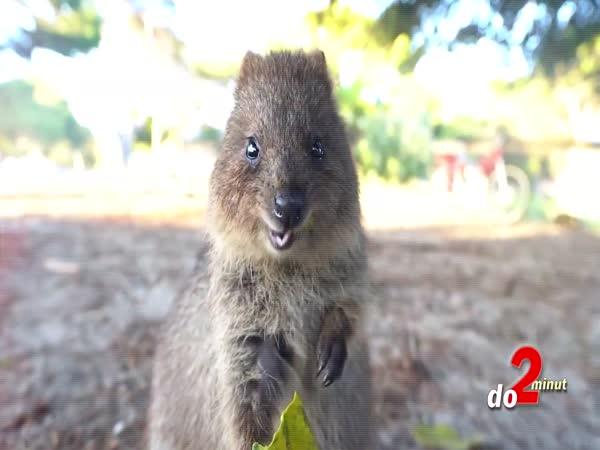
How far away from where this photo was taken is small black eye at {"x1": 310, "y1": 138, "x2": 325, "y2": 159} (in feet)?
2.85

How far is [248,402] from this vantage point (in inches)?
34.7

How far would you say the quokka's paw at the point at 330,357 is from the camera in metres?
0.88

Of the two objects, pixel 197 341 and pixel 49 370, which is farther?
pixel 49 370

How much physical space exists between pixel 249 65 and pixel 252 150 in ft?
0.71

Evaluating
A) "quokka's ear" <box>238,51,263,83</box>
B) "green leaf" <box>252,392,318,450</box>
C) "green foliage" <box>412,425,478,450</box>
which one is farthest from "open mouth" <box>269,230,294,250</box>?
"green foliage" <box>412,425,478,450</box>

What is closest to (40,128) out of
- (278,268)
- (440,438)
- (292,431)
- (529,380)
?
(278,268)

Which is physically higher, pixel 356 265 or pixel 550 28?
pixel 550 28

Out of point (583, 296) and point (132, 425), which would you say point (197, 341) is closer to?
point (132, 425)

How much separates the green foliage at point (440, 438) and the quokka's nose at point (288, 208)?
0.91 metres

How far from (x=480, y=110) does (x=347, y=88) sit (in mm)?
548

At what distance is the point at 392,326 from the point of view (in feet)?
5.83

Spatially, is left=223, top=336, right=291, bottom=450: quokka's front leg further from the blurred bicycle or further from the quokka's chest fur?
the blurred bicycle

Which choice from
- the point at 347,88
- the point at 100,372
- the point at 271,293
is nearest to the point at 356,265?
the point at 271,293

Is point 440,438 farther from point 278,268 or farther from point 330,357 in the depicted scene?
point 278,268
